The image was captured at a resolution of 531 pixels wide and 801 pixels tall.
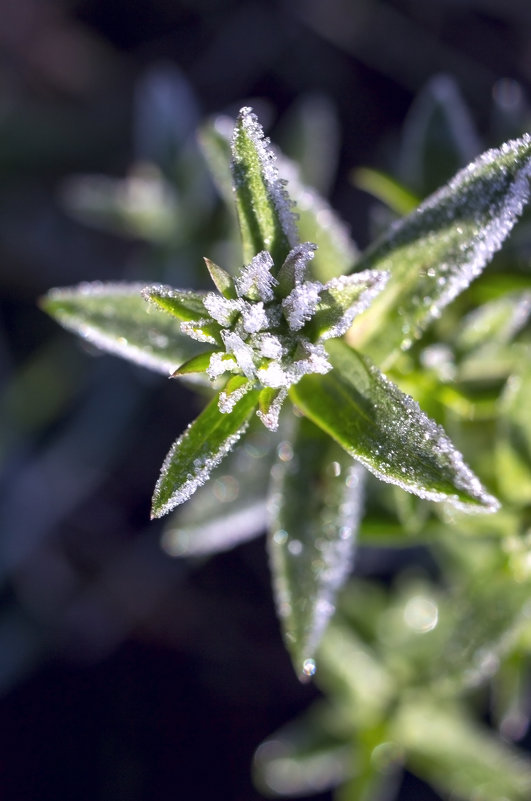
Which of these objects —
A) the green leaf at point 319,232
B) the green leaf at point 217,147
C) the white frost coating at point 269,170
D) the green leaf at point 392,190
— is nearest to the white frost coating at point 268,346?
the white frost coating at point 269,170

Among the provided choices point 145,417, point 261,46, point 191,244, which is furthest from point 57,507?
point 261,46

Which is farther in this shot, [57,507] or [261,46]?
[261,46]

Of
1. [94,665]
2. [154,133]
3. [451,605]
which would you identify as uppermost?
[154,133]

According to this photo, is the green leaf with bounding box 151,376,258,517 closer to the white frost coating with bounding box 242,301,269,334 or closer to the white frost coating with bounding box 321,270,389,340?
the white frost coating with bounding box 242,301,269,334

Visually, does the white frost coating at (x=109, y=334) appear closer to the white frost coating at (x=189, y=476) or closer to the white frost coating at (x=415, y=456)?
the white frost coating at (x=189, y=476)

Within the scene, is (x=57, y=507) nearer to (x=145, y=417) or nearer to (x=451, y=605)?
(x=145, y=417)

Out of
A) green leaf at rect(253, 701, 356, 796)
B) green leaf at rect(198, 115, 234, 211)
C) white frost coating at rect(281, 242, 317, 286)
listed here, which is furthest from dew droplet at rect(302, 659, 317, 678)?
green leaf at rect(253, 701, 356, 796)

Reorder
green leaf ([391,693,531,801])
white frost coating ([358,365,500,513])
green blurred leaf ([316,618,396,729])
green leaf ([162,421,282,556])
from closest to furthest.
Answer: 1. white frost coating ([358,365,500,513])
2. green leaf ([162,421,282,556])
3. green leaf ([391,693,531,801])
4. green blurred leaf ([316,618,396,729])
